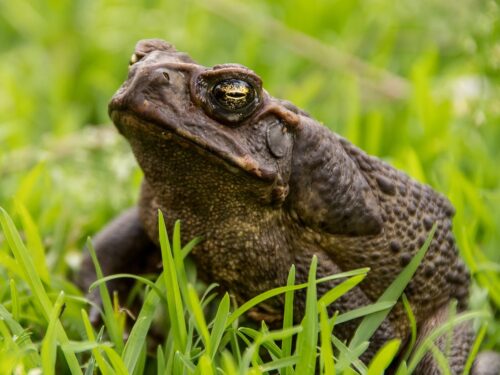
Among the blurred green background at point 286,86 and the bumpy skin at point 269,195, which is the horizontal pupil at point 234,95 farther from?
the blurred green background at point 286,86

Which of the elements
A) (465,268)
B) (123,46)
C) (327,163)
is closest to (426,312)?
(465,268)

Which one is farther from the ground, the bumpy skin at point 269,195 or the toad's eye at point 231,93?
the toad's eye at point 231,93

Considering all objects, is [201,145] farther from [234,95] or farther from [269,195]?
[269,195]

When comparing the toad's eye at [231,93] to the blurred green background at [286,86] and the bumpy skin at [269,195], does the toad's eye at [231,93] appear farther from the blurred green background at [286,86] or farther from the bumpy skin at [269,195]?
the blurred green background at [286,86]

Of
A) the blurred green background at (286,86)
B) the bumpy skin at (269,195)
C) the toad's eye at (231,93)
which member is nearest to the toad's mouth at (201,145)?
the bumpy skin at (269,195)

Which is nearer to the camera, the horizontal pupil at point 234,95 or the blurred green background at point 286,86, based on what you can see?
the horizontal pupil at point 234,95

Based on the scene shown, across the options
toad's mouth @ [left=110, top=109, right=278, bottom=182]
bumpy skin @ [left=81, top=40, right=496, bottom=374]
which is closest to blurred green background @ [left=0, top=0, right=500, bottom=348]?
bumpy skin @ [left=81, top=40, right=496, bottom=374]

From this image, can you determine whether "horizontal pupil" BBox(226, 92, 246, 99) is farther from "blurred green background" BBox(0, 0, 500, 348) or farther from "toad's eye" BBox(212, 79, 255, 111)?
"blurred green background" BBox(0, 0, 500, 348)
